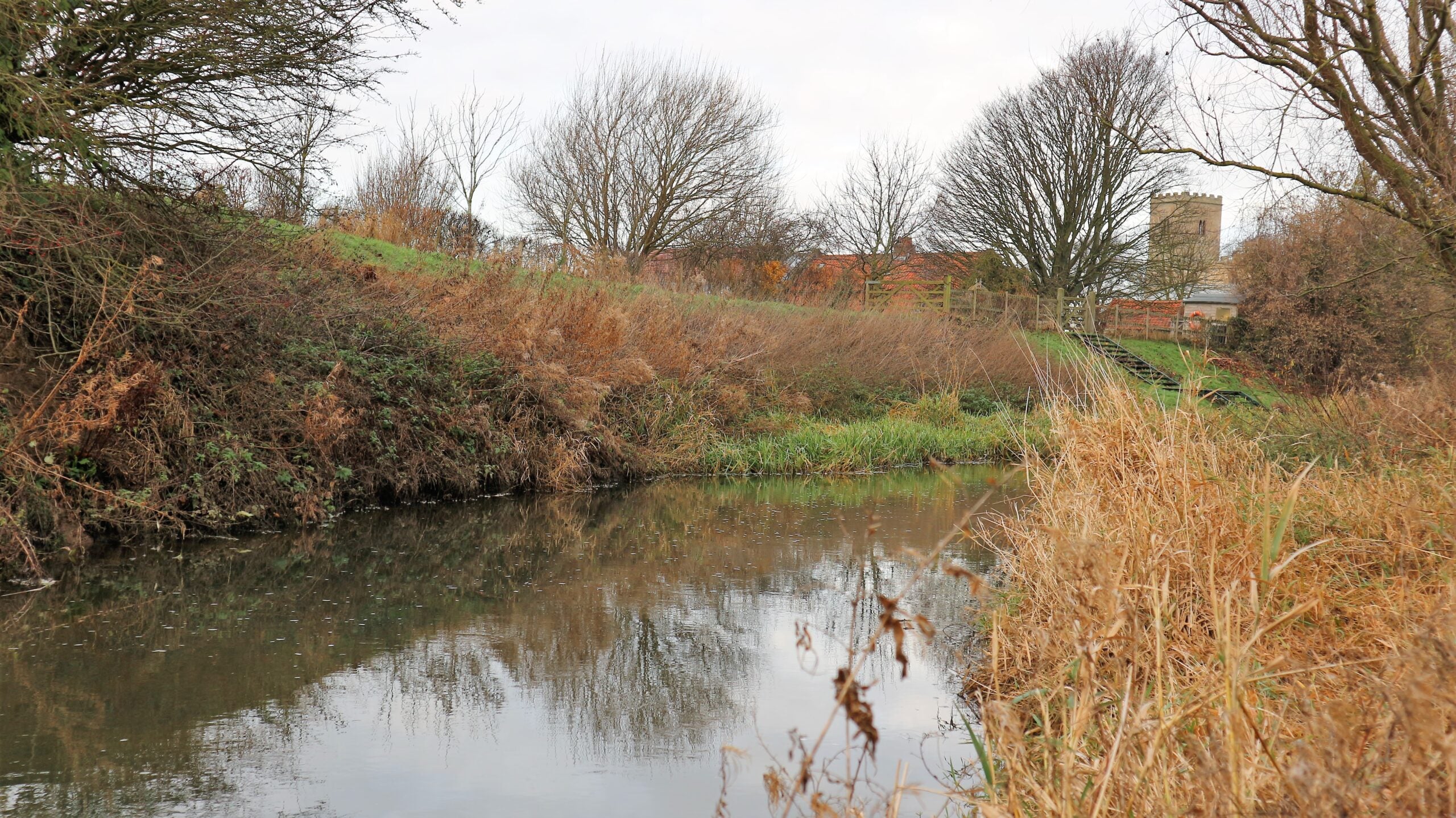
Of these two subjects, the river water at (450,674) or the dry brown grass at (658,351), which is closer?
the river water at (450,674)

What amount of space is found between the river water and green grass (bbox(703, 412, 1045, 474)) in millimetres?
4810

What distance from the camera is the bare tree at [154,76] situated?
7.04 metres

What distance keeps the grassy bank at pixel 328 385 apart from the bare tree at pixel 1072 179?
14.5 m

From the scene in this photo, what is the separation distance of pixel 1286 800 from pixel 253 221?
31.2ft

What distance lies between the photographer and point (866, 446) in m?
14.6

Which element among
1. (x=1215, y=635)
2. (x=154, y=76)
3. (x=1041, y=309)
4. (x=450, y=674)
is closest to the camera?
(x=1215, y=635)

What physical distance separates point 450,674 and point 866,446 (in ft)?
33.1

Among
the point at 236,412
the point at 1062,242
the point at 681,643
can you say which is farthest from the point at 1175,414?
the point at 1062,242

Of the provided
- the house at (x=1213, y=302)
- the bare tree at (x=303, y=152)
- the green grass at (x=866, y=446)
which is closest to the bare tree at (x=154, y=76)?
the bare tree at (x=303, y=152)

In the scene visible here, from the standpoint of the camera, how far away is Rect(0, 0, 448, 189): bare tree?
7035mm

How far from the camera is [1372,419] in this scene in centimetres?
679

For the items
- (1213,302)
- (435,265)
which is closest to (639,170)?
(435,265)

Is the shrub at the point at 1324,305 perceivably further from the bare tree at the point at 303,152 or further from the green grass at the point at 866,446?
the bare tree at the point at 303,152

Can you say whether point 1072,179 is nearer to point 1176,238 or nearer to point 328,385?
point 1176,238
